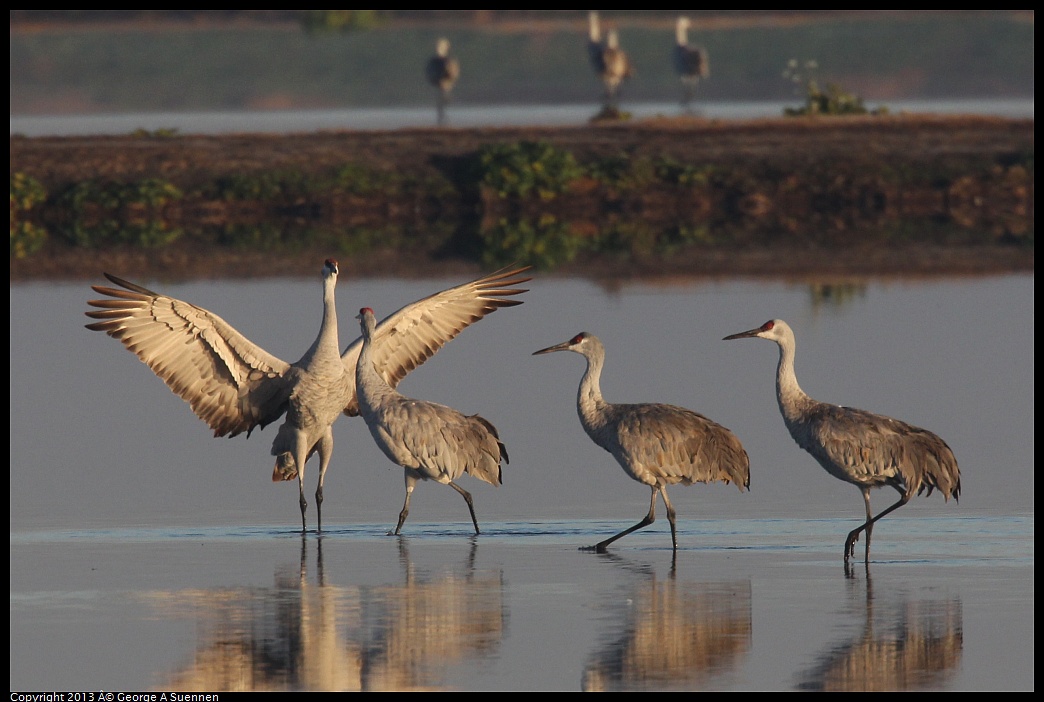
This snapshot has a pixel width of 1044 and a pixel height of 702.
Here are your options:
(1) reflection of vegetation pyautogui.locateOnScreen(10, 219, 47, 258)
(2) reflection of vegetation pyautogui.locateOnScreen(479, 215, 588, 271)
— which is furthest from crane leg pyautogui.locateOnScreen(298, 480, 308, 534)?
(1) reflection of vegetation pyautogui.locateOnScreen(10, 219, 47, 258)

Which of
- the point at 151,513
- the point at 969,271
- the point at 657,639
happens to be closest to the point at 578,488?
the point at 151,513

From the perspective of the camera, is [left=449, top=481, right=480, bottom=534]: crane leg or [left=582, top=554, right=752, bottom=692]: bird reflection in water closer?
[left=582, top=554, right=752, bottom=692]: bird reflection in water

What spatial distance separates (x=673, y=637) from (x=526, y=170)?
2697 centimetres

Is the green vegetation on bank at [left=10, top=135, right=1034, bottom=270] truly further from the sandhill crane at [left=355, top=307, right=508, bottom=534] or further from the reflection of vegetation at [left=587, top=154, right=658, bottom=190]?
the sandhill crane at [left=355, top=307, right=508, bottom=534]

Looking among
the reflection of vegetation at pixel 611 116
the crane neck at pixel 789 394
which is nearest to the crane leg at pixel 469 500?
the crane neck at pixel 789 394

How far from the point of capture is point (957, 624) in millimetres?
10805

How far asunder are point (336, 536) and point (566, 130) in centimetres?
2823

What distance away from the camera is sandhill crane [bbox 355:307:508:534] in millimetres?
13805

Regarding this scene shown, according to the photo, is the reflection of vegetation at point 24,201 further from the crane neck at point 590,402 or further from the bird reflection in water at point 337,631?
the bird reflection in water at point 337,631

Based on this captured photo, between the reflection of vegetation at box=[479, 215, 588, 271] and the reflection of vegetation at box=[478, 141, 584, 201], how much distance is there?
924 millimetres

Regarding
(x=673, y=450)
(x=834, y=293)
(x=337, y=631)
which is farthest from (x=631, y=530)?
(x=834, y=293)

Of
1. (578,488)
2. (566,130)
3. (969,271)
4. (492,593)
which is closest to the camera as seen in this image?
(492,593)

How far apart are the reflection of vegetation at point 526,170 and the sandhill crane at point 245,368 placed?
21.7 metres

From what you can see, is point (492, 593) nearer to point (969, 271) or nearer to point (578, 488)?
point (578, 488)
